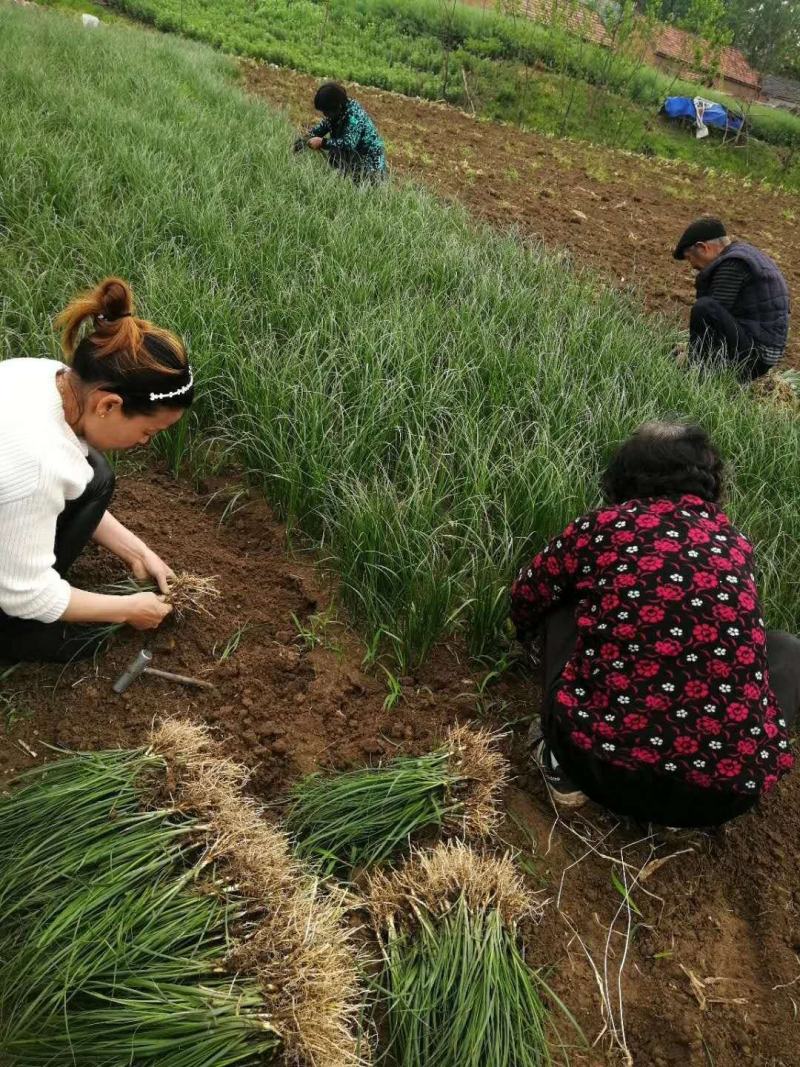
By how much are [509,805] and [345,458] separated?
1.27 meters

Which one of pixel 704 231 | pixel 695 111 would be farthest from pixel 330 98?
pixel 695 111

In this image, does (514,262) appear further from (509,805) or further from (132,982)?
(132,982)

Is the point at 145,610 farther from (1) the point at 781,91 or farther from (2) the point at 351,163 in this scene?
(1) the point at 781,91

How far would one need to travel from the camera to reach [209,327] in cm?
307

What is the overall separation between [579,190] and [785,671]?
7700 millimetres

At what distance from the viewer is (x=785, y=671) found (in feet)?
6.77

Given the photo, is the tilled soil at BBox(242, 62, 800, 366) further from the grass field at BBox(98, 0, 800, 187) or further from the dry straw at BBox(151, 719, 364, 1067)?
the dry straw at BBox(151, 719, 364, 1067)

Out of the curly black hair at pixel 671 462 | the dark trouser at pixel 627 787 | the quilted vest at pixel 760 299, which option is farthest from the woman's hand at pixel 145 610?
the quilted vest at pixel 760 299

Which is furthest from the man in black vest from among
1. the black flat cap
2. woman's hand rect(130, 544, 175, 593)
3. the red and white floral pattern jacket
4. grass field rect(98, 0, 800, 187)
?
grass field rect(98, 0, 800, 187)

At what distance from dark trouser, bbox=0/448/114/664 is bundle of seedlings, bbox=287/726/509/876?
0.72 meters

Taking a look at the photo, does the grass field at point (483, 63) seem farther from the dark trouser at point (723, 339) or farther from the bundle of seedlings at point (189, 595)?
the bundle of seedlings at point (189, 595)

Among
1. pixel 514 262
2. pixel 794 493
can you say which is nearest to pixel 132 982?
pixel 794 493

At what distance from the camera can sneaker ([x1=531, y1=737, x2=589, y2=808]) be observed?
1902 millimetres

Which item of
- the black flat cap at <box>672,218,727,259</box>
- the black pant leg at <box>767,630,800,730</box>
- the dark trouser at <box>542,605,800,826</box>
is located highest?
the black flat cap at <box>672,218,727,259</box>
